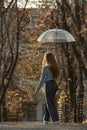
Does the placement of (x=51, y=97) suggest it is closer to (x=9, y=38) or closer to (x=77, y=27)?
(x=77, y=27)

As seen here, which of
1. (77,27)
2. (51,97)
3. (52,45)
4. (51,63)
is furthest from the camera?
(52,45)

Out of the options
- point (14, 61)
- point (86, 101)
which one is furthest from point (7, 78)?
point (86, 101)

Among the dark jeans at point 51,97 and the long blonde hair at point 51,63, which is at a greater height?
the long blonde hair at point 51,63

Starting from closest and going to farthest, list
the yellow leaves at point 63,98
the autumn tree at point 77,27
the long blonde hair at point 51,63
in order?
1. the long blonde hair at point 51,63
2. the autumn tree at point 77,27
3. the yellow leaves at point 63,98

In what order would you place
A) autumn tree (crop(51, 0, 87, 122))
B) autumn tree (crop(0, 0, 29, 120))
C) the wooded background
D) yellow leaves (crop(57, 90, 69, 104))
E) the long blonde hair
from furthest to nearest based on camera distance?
yellow leaves (crop(57, 90, 69, 104)) < autumn tree (crop(0, 0, 29, 120)) < the wooded background < autumn tree (crop(51, 0, 87, 122)) < the long blonde hair

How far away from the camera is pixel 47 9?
23406 mm

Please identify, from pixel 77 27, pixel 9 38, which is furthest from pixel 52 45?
pixel 77 27

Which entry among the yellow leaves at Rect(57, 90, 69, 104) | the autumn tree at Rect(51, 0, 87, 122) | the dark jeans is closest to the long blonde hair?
the dark jeans

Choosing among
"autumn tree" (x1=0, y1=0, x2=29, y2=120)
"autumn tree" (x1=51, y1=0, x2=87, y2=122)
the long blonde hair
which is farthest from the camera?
"autumn tree" (x1=0, y1=0, x2=29, y2=120)

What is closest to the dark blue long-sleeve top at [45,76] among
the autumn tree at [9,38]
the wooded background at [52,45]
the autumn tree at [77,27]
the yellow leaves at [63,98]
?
the wooded background at [52,45]

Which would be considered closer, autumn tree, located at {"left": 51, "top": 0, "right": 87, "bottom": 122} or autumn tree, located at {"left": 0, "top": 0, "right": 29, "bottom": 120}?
autumn tree, located at {"left": 51, "top": 0, "right": 87, "bottom": 122}

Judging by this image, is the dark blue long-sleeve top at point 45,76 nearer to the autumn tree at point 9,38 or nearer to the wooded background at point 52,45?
the wooded background at point 52,45

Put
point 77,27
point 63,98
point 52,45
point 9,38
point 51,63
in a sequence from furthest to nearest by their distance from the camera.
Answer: point 52,45 < point 63,98 < point 9,38 < point 77,27 < point 51,63

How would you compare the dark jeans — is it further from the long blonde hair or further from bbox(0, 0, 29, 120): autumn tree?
bbox(0, 0, 29, 120): autumn tree
